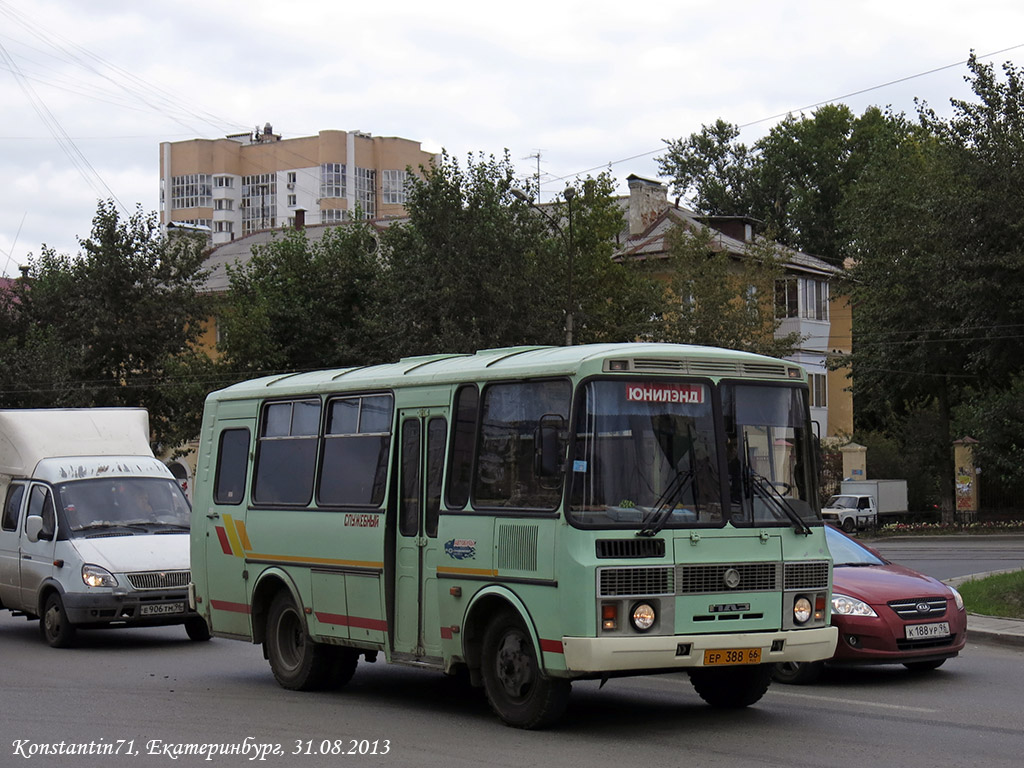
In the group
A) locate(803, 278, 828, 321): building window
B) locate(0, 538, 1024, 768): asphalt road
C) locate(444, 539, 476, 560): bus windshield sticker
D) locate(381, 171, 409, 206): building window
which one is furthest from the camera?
locate(381, 171, 409, 206): building window

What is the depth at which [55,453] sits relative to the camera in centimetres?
1773

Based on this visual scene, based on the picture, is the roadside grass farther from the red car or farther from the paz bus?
the paz bus

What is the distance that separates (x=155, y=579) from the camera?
1565cm

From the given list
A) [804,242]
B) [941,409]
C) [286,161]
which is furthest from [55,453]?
[286,161]

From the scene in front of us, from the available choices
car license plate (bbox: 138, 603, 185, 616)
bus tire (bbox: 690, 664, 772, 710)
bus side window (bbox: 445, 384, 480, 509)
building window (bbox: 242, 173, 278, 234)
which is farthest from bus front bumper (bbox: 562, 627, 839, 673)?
building window (bbox: 242, 173, 278, 234)

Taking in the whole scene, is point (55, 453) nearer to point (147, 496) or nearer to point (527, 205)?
point (147, 496)

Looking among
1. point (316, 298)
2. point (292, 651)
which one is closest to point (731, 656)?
point (292, 651)

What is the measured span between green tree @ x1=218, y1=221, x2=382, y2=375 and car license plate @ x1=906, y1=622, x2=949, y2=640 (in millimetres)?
39459

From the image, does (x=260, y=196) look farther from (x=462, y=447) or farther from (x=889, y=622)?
(x=462, y=447)

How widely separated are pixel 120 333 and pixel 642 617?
39.8 metres

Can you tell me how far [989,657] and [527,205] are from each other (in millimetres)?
30130

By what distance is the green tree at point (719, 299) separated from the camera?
44719 mm

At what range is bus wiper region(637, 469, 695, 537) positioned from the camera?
29.9 feet

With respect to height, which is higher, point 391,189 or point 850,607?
point 391,189
